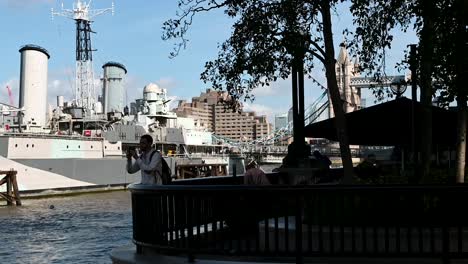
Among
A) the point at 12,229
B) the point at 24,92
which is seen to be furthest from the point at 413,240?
the point at 24,92

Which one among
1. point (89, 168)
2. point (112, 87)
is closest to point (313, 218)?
point (89, 168)

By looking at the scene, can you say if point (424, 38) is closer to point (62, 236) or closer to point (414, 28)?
point (414, 28)

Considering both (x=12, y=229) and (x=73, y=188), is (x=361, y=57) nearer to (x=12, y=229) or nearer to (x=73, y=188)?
(x=12, y=229)

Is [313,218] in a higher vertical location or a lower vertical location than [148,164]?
lower

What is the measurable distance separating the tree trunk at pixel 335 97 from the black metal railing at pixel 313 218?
3.70m

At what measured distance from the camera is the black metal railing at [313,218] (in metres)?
6.92

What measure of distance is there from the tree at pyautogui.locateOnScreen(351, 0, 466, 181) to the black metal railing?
250 centimetres

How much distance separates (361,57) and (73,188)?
5264 cm

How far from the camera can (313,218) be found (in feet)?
23.9

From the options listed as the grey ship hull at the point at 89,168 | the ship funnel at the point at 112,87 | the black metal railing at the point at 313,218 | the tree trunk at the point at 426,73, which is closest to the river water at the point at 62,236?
the black metal railing at the point at 313,218

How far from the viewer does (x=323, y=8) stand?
38.9 ft

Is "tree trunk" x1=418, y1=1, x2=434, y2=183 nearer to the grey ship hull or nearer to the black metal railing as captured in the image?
the black metal railing

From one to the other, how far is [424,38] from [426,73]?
1063 mm

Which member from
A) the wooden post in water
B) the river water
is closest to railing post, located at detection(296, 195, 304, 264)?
the river water
